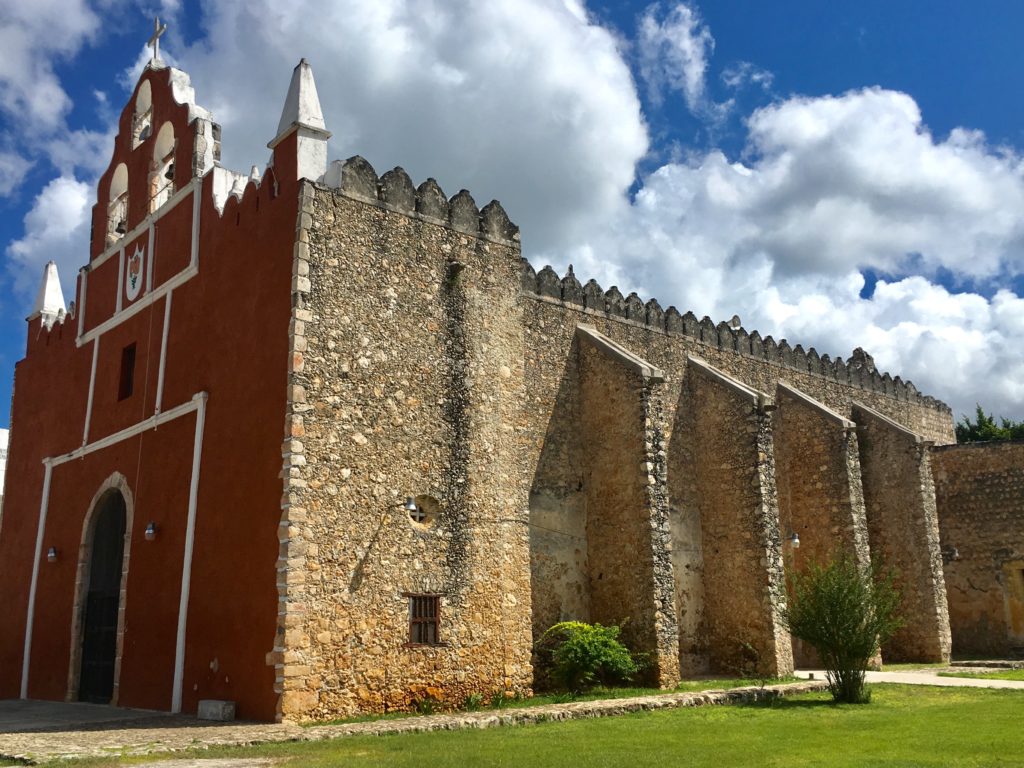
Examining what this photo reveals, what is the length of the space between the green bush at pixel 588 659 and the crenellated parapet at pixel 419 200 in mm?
5894

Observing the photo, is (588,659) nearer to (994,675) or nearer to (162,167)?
(994,675)

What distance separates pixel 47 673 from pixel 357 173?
9931 millimetres

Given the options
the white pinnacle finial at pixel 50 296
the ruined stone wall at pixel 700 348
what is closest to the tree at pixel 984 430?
the ruined stone wall at pixel 700 348

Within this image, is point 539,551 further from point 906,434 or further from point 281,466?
point 906,434

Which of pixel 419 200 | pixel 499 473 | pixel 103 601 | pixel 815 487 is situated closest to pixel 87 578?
pixel 103 601

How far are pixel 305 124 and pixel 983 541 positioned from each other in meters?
18.6

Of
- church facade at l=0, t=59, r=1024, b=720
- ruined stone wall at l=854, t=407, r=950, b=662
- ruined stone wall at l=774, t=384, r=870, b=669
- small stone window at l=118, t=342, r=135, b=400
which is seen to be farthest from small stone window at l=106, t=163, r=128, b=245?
ruined stone wall at l=854, t=407, r=950, b=662

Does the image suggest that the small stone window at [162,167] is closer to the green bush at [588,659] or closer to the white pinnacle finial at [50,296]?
the white pinnacle finial at [50,296]

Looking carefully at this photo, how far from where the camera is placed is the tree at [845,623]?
11.8 meters

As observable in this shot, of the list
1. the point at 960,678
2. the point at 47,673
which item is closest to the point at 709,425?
the point at 960,678

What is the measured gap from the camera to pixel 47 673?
15.4 m

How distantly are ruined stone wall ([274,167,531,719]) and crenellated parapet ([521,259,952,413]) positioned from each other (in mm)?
2132

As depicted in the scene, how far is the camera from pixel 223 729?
32.0 ft

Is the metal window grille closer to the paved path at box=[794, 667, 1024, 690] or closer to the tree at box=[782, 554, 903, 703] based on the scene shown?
the tree at box=[782, 554, 903, 703]
